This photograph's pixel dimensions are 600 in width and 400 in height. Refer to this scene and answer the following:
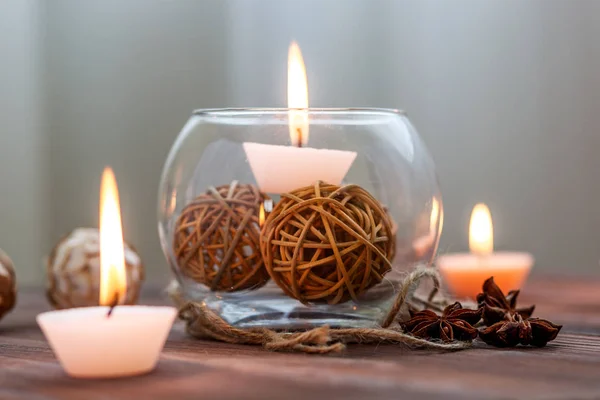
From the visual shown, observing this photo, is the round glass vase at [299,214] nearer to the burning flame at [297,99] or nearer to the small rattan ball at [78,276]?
the burning flame at [297,99]

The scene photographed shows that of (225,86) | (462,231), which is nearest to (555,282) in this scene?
(462,231)

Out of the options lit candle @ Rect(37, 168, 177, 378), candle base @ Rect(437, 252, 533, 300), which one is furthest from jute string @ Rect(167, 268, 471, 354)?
candle base @ Rect(437, 252, 533, 300)

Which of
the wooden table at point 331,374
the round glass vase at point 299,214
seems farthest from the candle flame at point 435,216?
the wooden table at point 331,374

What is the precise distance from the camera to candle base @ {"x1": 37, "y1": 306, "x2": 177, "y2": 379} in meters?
0.51

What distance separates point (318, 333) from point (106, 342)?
16 cm

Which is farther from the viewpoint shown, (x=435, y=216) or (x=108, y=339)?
(x=435, y=216)

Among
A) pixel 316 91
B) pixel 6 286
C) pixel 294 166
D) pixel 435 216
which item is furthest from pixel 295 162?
pixel 316 91

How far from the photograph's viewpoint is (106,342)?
503 mm

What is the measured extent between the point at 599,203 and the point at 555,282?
0.77 meters

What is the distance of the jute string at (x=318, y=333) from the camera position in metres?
0.60

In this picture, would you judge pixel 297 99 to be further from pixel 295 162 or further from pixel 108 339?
pixel 108 339

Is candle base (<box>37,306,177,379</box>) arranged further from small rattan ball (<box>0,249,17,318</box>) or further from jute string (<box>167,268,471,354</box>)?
small rattan ball (<box>0,249,17,318</box>)

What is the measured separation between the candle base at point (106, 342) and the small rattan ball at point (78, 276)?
1.21ft

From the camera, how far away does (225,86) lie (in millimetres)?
2336
